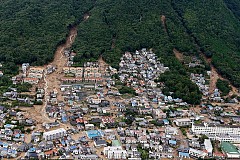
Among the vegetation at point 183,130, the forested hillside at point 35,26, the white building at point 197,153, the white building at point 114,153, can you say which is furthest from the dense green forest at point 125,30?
the white building at point 114,153

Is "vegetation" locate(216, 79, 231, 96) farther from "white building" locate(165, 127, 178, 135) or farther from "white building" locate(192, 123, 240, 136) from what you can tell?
"white building" locate(165, 127, 178, 135)

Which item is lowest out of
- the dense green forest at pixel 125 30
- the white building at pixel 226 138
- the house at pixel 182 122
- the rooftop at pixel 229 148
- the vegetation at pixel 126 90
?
the rooftop at pixel 229 148

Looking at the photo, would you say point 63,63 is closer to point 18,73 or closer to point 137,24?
point 18,73

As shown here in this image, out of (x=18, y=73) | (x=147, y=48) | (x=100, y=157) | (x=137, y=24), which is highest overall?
(x=137, y=24)

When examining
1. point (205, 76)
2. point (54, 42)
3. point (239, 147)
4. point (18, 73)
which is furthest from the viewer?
point (54, 42)

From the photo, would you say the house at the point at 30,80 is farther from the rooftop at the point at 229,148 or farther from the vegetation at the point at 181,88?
the rooftop at the point at 229,148

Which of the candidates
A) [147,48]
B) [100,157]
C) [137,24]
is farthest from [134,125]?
[137,24]

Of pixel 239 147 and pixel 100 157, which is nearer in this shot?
pixel 100 157
